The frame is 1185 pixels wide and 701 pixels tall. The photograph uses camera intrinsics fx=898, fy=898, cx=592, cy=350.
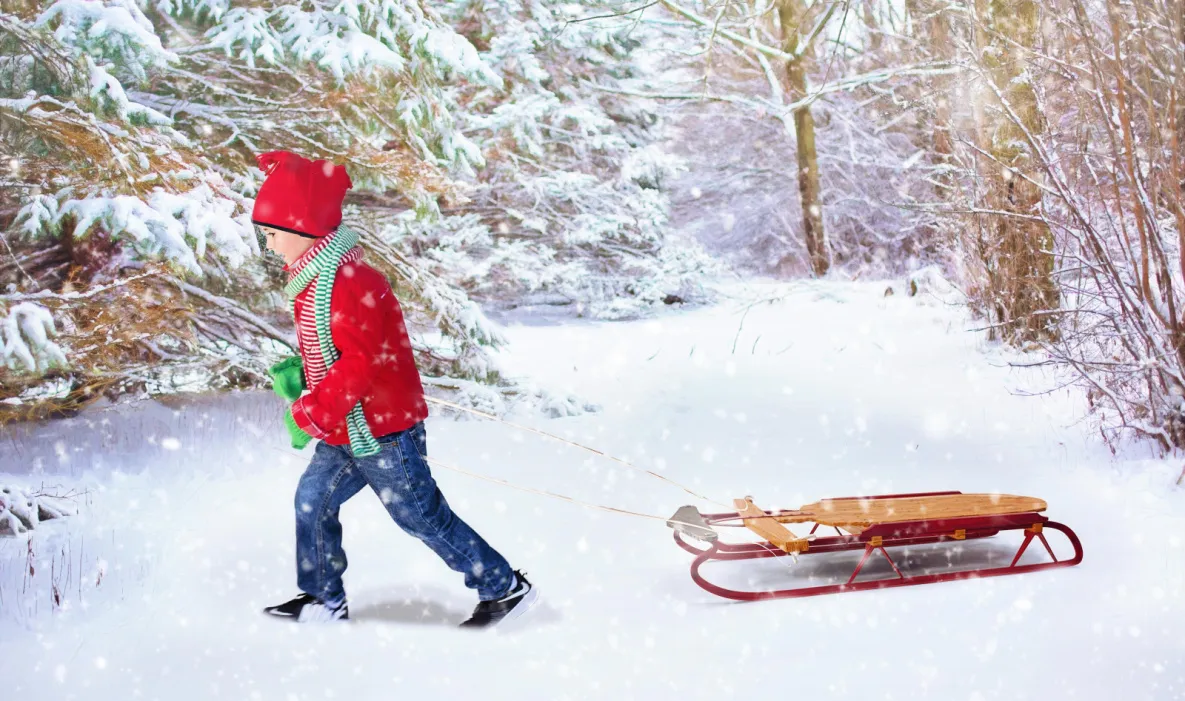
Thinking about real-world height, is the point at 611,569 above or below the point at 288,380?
below

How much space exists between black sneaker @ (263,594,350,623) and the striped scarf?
2.51 ft

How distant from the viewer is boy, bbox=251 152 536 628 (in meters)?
3.34

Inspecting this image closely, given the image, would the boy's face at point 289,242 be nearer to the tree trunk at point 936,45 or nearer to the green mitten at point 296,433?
the green mitten at point 296,433

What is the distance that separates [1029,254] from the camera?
8500mm

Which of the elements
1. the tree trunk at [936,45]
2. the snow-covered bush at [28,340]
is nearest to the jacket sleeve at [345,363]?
the snow-covered bush at [28,340]

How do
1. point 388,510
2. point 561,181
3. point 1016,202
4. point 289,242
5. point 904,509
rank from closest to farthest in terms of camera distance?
point 289,242, point 388,510, point 904,509, point 1016,202, point 561,181

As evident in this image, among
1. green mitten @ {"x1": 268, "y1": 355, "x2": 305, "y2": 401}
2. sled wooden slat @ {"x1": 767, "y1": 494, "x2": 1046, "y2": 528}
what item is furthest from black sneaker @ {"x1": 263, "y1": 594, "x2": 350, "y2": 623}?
sled wooden slat @ {"x1": 767, "y1": 494, "x2": 1046, "y2": 528}

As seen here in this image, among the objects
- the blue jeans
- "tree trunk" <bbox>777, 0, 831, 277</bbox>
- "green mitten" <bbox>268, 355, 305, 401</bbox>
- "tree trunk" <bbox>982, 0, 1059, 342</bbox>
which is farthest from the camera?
"tree trunk" <bbox>777, 0, 831, 277</bbox>

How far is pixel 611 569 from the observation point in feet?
14.4

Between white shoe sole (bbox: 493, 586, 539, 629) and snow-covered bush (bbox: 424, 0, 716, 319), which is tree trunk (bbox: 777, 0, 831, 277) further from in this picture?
white shoe sole (bbox: 493, 586, 539, 629)

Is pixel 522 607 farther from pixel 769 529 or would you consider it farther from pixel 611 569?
pixel 769 529

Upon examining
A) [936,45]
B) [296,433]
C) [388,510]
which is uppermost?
[936,45]

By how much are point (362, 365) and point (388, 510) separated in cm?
63

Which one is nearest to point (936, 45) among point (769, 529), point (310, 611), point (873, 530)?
point (873, 530)
